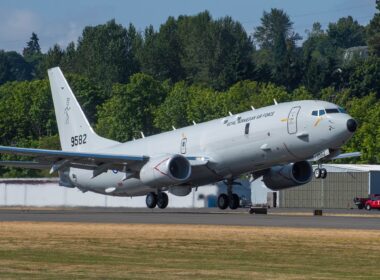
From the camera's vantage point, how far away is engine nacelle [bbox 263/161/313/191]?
62094mm

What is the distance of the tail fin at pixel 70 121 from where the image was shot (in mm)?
70681

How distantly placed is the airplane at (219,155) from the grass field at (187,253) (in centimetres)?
1094

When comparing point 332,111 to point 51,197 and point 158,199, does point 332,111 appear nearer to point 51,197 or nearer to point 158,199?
point 158,199

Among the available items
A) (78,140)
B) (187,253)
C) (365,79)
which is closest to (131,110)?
(365,79)

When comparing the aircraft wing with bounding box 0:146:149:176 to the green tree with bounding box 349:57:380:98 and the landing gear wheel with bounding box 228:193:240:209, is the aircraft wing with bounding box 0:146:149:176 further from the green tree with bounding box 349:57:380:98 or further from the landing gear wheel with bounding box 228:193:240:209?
the green tree with bounding box 349:57:380:98

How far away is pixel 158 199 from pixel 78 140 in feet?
30.0

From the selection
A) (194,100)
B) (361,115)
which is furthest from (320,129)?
(194,100)

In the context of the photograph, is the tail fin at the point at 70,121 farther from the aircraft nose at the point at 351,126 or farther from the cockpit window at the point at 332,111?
the aircraft nose at the point at 351,126

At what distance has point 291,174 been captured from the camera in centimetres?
6209

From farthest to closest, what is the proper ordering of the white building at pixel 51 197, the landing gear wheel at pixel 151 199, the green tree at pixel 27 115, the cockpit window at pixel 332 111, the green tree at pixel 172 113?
1. the green tree at pixel 27 115
2. the green tree at pixel 172 113
3. the white building at pixel 51 197
4. the landing gear wheel at pixel 151 199
5. the cockpit window at pixel 332 111

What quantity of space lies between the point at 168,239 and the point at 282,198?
2252 inches

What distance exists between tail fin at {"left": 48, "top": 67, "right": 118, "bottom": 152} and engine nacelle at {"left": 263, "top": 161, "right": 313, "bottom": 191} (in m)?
12.0

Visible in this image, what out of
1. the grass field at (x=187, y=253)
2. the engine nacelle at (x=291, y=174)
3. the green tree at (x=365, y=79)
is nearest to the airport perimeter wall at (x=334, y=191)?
the engine nacelle at (x=291, y=174)

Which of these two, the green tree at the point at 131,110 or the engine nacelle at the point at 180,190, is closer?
the engine nacelle at the point at 180,190
